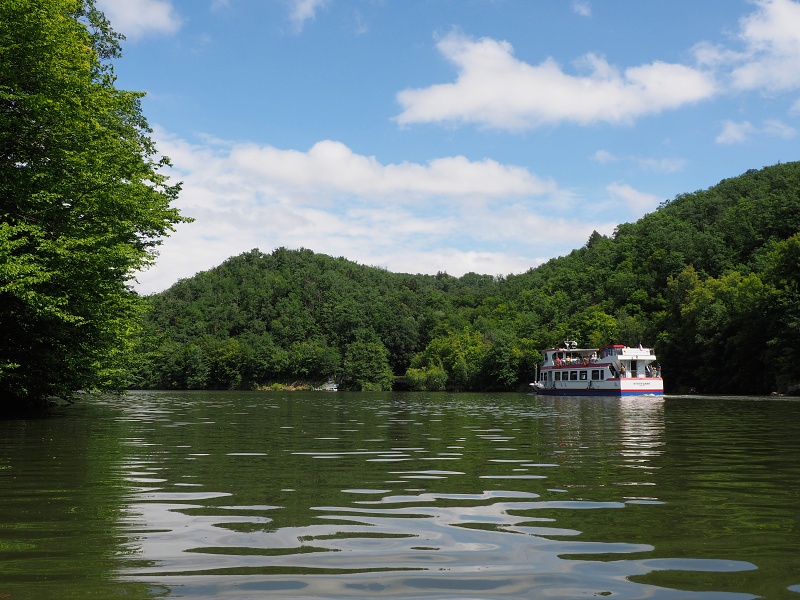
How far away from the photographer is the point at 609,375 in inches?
2955

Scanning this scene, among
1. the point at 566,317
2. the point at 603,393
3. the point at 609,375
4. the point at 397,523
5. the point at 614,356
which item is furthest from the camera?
the point at 566,317

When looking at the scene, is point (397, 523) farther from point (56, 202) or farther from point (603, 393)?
point (603, 393)

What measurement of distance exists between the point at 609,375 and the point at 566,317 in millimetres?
60595

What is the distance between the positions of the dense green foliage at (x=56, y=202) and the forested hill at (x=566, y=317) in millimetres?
9273

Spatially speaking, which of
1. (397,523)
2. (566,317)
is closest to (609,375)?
(566,317)

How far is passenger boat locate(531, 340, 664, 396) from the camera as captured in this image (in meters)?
71.4

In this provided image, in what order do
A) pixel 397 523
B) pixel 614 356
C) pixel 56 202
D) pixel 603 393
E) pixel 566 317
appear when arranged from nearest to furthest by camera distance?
pixel 397 523, pixel 56 202, pixel 603 393, pixel 614 356, pixel 566 317

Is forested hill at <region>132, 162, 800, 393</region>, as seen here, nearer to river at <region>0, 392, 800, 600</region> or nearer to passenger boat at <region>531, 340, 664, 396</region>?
passenger boat at <region>531, 340, 664, 396</region>

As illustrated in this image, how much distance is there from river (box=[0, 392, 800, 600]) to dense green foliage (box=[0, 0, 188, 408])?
29.5 feet

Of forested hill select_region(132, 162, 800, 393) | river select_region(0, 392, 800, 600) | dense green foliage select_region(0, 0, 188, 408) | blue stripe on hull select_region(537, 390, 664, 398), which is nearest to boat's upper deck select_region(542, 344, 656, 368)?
blue stripe on hull select_region(537, 390, 664, 398)

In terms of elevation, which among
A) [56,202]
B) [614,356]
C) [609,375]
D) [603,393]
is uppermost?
[56,202]

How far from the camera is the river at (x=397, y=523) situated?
5.10 metres

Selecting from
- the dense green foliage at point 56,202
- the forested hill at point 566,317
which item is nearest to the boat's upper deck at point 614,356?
the forested hill at point 566,317

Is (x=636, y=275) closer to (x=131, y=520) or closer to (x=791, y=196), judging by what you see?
(x=791, y=196)
